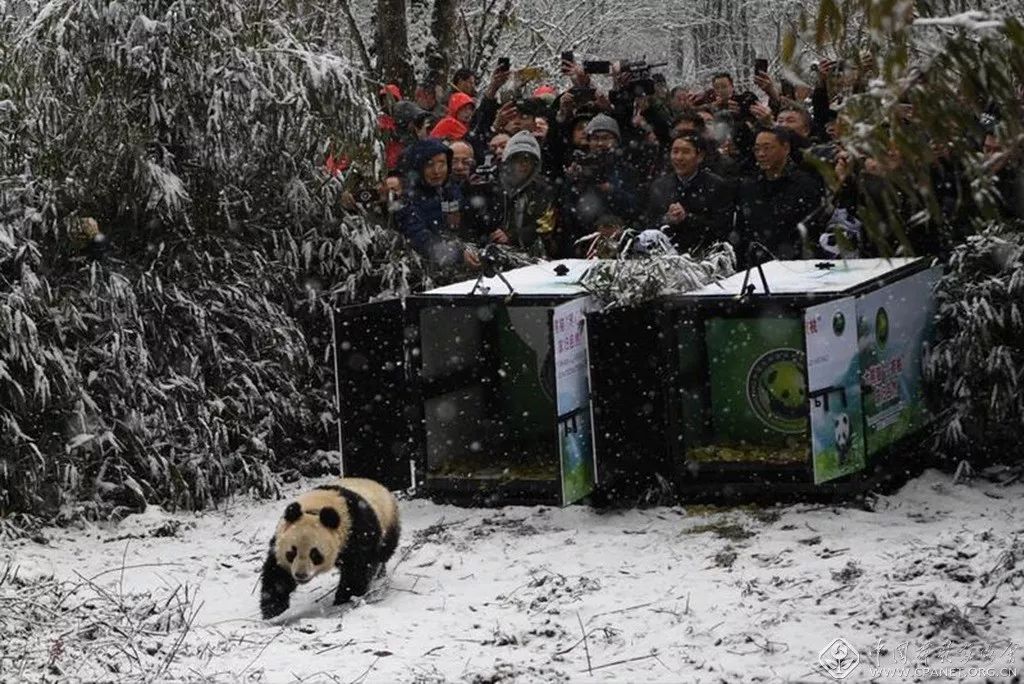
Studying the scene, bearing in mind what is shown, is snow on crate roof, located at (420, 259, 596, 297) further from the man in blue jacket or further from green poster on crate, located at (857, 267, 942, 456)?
green poster on crate, located at (857, 267, 942, 456)

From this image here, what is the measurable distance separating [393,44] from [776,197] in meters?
6.79

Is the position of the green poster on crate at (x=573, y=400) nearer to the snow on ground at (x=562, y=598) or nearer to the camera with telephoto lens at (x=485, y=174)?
the snow on ground at (x=562, y=598)

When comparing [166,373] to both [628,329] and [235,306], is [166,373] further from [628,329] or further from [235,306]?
[628,329]

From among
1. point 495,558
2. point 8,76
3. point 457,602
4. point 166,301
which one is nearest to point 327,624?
point 457,602

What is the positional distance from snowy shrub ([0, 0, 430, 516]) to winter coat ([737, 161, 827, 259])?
99.5 inches

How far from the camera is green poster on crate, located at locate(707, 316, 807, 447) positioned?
381 inches

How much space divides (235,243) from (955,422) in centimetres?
515

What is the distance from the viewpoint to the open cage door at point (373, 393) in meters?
10.1

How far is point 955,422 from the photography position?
9648 mm

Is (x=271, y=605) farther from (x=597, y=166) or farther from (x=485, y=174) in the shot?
(x=485, y=174)

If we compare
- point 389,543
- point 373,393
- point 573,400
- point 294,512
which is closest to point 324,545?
point 294,512

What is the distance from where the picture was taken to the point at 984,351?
9.59m

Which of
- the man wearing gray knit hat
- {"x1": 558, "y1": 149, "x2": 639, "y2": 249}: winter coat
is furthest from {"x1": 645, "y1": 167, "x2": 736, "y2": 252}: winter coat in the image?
the man wearing gray knit hat

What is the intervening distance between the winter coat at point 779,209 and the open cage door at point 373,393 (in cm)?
253
